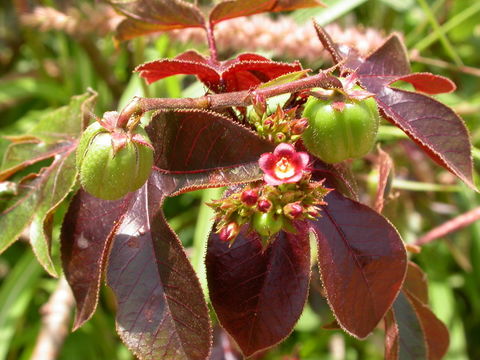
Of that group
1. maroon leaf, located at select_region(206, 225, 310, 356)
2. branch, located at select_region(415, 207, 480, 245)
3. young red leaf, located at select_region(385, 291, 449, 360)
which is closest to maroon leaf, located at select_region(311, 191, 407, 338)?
maroon leaf, located at select_region(206, 225, 310, 356)

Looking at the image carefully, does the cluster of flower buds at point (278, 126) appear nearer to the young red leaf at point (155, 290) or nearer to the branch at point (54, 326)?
the young red leaf at point (155, 290)

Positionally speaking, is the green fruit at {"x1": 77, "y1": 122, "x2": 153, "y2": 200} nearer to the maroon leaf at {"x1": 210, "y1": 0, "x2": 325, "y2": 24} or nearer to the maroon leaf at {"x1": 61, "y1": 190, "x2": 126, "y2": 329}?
the maroon leaf at {"x1": 61, "y1": 190, "x2": 126, "y2": 329}

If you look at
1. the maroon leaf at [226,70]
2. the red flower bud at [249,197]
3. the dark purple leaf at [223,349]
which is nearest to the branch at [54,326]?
the dark purple leaf at [223,349]

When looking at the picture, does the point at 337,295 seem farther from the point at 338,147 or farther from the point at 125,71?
the point at 125,71

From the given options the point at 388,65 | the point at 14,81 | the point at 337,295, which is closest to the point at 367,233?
the point at 337,295

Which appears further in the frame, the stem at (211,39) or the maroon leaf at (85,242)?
the stem at (211,39)

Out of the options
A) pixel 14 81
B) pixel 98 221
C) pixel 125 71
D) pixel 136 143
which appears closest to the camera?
pixel 136 143

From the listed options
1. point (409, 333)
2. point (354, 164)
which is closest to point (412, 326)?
point (409, 333)
